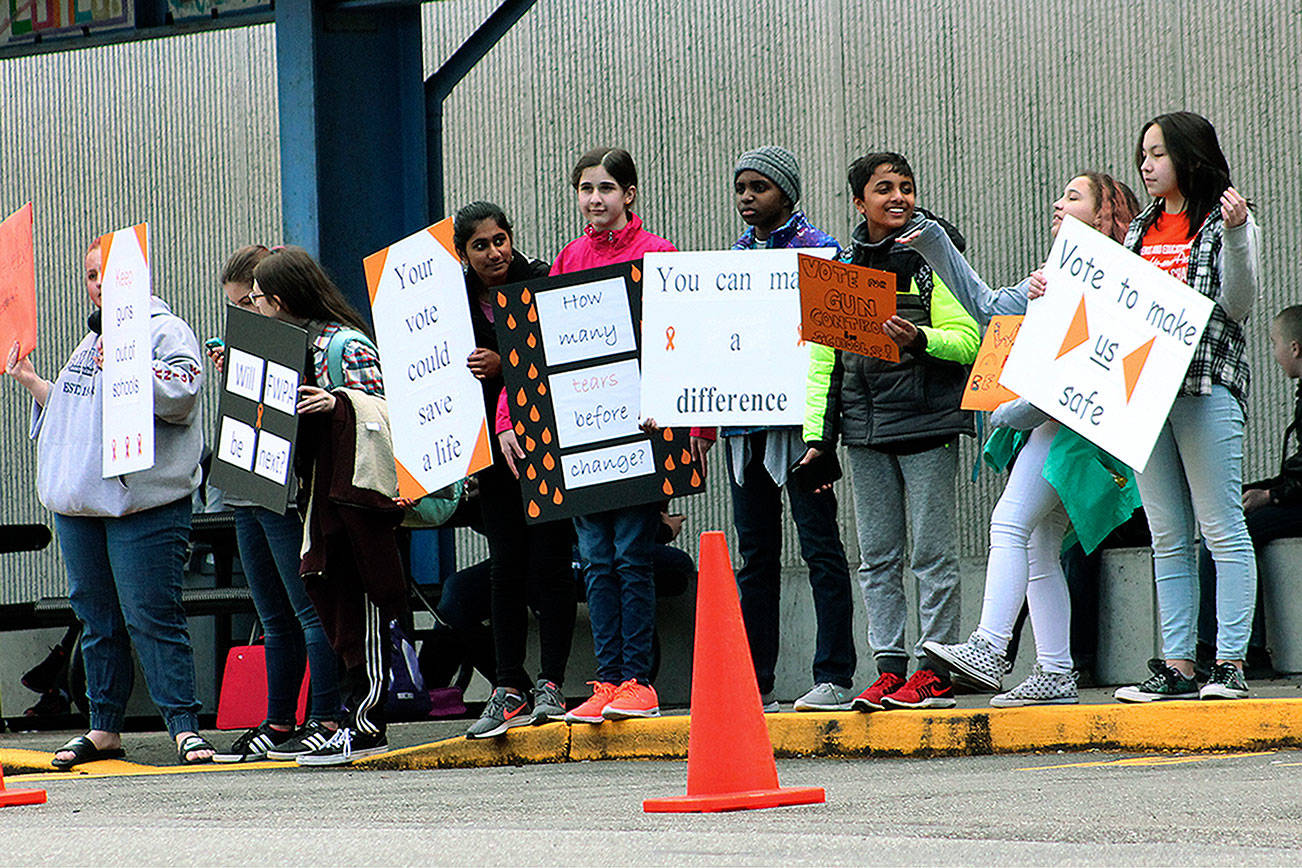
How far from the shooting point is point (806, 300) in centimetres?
612

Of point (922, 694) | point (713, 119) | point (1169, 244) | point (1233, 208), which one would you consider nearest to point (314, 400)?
point (922, 694)

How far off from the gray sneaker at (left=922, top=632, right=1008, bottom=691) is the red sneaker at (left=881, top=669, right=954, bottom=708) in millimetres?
146

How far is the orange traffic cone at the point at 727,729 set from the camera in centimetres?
444

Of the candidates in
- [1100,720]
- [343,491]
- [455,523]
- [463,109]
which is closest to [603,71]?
[463,109]

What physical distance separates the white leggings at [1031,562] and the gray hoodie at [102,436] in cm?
311

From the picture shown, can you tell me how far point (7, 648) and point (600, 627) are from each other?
5634 mm

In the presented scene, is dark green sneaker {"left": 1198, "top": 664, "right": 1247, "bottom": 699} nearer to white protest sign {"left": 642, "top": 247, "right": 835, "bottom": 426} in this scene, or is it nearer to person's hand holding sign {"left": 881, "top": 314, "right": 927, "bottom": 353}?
person's hand holding sign {"left": 881, "top": 314, "right": 927, "bottom": 353}

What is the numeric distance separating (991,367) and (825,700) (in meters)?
1.29

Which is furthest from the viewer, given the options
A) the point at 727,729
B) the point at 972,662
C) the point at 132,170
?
the point at 132,170

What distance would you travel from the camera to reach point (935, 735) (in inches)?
236

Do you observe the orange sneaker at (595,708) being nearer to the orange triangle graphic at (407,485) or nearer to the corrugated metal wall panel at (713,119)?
the orange triangle graphic at (407,485)

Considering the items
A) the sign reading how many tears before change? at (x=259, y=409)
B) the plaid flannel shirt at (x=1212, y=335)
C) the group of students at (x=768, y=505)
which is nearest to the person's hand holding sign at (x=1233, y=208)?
the group of students at (x=768, y=505)

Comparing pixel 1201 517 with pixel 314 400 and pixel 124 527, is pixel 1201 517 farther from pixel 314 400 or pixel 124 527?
pixel 124 527

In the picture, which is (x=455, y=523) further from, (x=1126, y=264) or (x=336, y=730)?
(x=1126, y=264)
